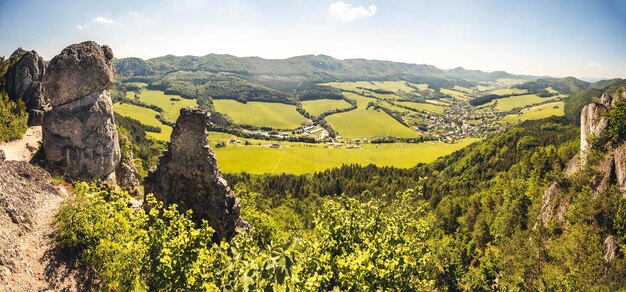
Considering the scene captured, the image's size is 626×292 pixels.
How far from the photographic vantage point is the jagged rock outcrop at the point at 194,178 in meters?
32.8

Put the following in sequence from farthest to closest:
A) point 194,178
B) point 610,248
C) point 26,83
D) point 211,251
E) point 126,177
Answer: point 26,83
point 610,248
point 126,177
point 194,178
point 211,251

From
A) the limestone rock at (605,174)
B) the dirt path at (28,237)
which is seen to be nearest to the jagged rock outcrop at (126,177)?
the dirt path at (28,237)

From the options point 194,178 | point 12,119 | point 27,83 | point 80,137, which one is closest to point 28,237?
point 194,178

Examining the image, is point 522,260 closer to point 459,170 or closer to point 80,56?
point 80,56

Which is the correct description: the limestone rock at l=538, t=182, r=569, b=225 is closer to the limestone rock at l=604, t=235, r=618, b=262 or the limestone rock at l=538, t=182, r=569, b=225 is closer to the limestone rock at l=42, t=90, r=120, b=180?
the limestone rock at l=604, t=235, r=618, b=262

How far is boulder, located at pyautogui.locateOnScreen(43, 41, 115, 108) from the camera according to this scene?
141 feet

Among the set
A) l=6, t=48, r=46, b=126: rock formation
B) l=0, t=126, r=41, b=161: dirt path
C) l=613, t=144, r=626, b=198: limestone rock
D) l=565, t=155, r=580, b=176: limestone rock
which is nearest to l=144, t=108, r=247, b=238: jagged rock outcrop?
l=0, t=126, r=41, b=161: dirt path

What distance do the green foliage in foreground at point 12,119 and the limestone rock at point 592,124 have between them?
99497 mm

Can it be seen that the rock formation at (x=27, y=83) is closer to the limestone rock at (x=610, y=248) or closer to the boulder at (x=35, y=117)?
the boulder at (x=35, y=117)

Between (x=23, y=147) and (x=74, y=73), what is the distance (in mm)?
13468

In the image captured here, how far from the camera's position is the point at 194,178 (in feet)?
110

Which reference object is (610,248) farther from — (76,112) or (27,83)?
(27,83)

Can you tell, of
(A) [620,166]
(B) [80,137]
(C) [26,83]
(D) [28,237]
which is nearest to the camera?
(D) [28,237]

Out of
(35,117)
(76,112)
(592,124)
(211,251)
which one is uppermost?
(76,112)
